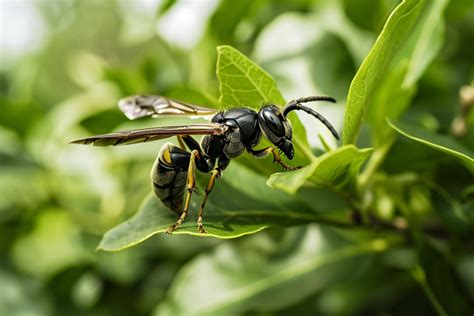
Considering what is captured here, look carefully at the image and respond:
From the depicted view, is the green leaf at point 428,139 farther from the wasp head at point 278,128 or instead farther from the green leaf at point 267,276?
the green leaf at point 267,276

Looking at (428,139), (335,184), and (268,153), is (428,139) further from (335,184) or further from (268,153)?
(268,153)

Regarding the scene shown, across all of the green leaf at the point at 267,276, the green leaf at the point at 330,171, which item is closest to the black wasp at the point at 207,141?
the green leaf at the point at 330,171

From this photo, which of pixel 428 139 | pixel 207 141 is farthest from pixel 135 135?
pixel 428 139

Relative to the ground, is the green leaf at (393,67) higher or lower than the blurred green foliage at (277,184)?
higher

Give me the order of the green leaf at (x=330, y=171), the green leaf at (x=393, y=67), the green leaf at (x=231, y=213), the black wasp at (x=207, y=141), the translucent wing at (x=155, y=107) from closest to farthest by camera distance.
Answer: the green leaf at (x=330, y=171), the green leaf at (x=393, y=67), the green leaf at (x=231, y=213), the black wasp at (x=207, y=141), the translucent wing at (x=155, y=107)

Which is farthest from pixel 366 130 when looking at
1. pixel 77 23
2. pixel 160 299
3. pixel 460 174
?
pixel 77 23

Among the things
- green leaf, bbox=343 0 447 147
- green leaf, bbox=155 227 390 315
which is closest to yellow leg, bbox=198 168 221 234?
green leaf, bbox=343 0 447 147

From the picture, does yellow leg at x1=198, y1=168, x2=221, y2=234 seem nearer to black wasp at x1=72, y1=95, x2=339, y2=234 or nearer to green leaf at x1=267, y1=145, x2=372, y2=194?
black wasp at x1=72, y1=95, x2=339, y2=234
